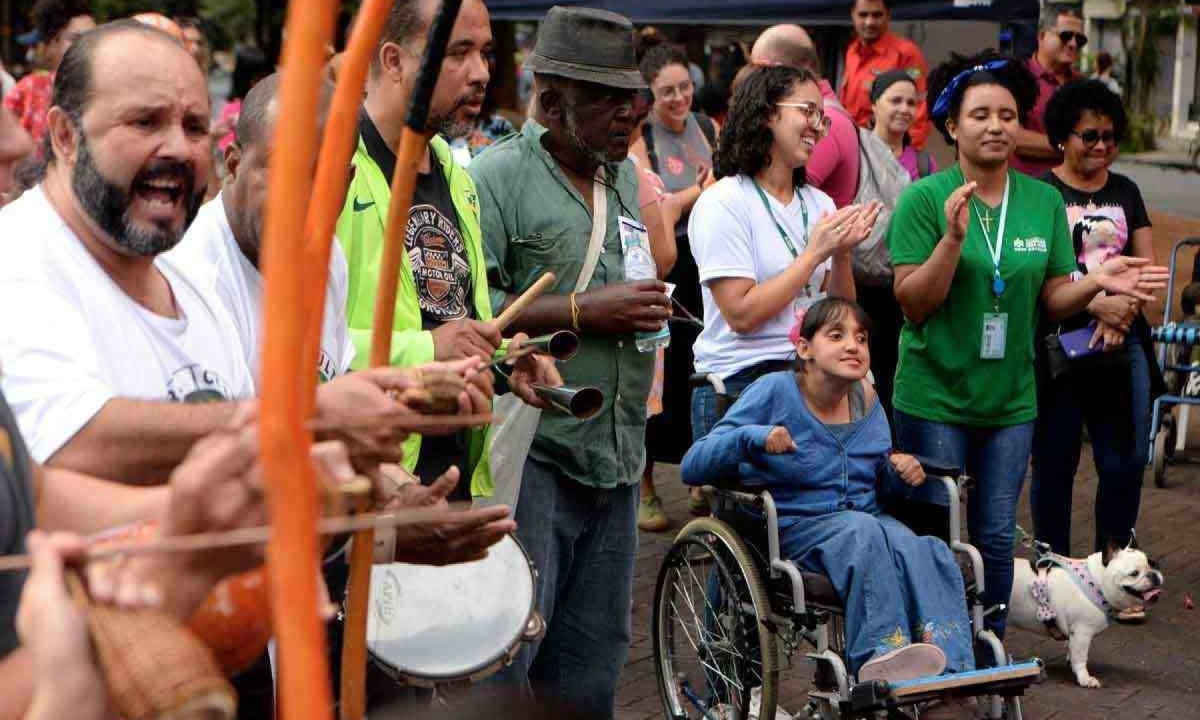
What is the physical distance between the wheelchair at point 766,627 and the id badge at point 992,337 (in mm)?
579

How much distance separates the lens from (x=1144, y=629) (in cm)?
609

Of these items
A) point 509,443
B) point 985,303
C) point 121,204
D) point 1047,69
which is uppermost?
point 1047,69

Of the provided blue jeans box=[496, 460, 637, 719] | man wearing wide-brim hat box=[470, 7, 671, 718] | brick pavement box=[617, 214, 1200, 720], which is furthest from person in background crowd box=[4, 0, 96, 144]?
blue jeans box=[496, 460, 637, 719]

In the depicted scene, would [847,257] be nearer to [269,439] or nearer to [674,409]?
[674,409]

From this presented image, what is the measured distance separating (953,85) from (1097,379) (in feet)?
4.28

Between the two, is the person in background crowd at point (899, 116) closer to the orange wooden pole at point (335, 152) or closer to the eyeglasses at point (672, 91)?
the eyeglasses at point (672, 91)

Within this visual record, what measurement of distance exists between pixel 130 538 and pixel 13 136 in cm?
70

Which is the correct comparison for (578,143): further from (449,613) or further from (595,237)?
(449,613)

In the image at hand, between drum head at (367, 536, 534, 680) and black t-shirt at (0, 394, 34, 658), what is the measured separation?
3.91 ft

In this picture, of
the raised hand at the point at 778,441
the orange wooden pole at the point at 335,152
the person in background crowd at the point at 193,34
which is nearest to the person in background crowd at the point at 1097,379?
the raised hand at the point at 778,441

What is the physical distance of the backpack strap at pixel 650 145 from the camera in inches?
303

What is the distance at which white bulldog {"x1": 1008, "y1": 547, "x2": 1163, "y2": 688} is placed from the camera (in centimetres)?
543

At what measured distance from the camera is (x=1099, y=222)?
6074mm

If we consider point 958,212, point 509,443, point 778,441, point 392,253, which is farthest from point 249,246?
point 958,212
